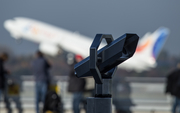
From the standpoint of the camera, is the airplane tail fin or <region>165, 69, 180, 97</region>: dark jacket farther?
the airplane tail fin

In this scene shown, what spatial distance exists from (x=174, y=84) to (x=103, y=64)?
527 cm

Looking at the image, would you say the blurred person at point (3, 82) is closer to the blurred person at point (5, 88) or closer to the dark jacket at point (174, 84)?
the blurred person at point (5, 88)

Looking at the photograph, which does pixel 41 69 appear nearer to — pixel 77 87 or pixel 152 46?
pixel 77 87

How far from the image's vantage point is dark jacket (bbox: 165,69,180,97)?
6.55m

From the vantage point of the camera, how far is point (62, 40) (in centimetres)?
2847

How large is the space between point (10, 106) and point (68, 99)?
4.05 ft

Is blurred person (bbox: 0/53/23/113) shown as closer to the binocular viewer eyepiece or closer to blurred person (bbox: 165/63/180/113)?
blurred person (bbox: 165/63/180/113)

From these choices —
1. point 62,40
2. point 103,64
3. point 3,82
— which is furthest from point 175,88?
point 62,40

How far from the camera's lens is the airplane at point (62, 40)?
27.4m

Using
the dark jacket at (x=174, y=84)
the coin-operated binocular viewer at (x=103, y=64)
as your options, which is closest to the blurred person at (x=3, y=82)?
the dark jacket at (x=174, y=84)

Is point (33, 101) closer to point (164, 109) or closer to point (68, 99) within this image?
point (68, 99)

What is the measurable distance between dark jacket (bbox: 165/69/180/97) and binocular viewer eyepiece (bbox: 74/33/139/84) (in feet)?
16.5

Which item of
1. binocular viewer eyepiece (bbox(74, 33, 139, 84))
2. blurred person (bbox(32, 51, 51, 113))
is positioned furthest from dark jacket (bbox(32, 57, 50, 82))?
binocular viewer eyepiece (bbox(74, 33, 139, 84))

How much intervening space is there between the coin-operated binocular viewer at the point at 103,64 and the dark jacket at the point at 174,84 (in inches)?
198
